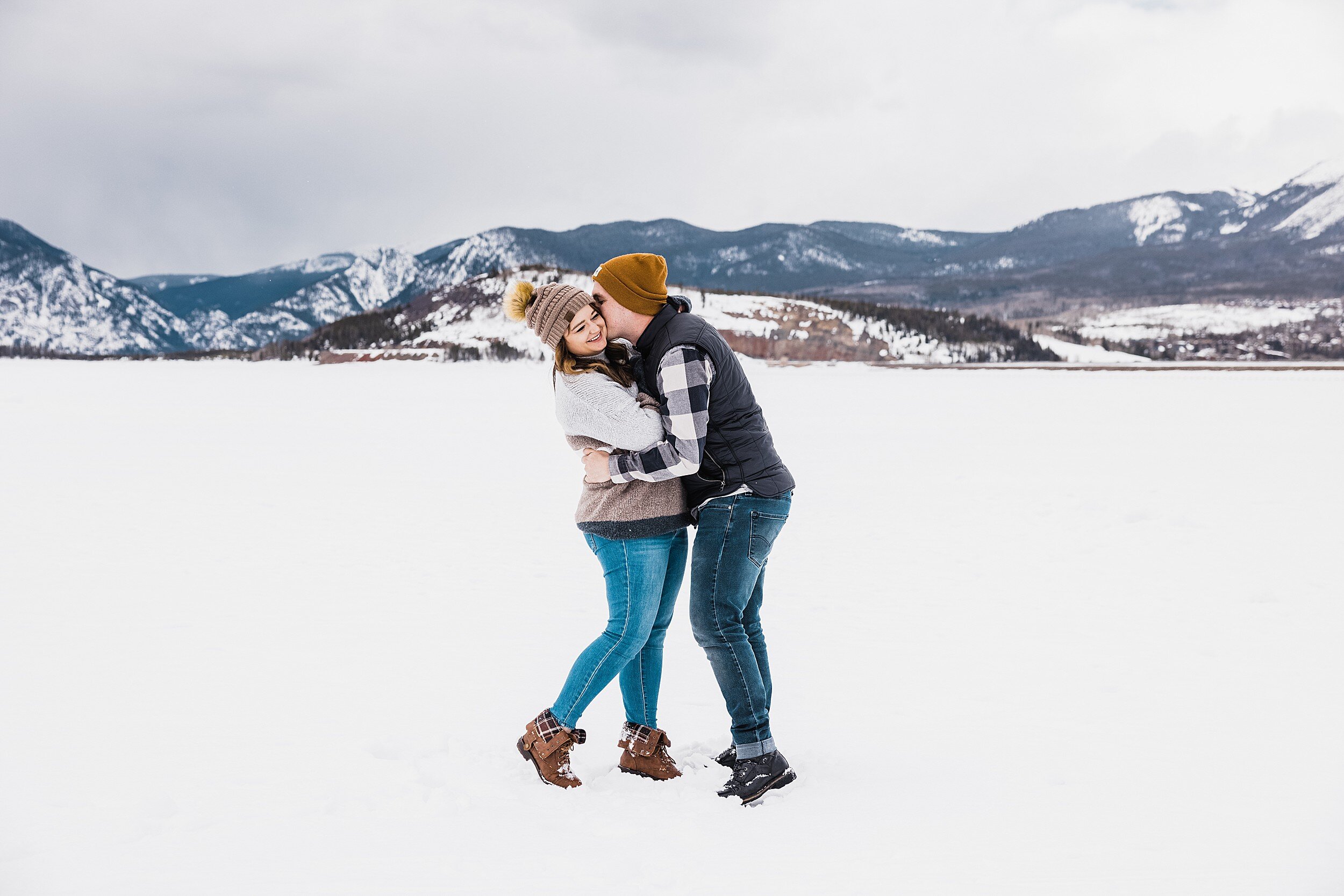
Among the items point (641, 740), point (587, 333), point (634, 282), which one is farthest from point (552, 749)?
point (634, 282)

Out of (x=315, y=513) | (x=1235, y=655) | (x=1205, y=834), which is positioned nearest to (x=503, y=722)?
(x=1205, y=834)

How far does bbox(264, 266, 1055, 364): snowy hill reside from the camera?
396 feet

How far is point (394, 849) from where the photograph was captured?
3467 mm

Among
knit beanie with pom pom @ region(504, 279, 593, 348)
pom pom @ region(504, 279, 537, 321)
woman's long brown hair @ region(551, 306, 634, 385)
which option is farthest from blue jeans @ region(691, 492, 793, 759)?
pom pom @ region(504, 279, 537, 321)

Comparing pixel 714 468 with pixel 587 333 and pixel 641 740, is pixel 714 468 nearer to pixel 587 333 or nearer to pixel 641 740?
pixel 587 333

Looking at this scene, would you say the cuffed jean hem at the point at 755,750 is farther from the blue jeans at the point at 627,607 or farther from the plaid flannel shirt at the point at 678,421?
the plaid flannel shirt at the point at 678,421

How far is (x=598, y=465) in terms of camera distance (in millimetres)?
3787

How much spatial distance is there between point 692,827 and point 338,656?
3106mm

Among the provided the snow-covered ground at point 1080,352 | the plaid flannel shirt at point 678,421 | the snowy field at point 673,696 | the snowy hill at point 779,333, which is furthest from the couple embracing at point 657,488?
the snow-covered ground at point 1080,352

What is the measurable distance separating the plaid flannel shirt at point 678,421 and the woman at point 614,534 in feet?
0.22

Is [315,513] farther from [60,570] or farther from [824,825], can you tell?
[824,825]

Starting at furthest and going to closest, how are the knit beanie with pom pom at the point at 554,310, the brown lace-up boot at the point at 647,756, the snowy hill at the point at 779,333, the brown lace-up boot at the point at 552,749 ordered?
the snowy hill at the point at 779,333
the brown lace-up boot at the point at 647,756
the brown lace-up boot at the point at 552,749
the knit beanie with pom pom at the point at 554,310

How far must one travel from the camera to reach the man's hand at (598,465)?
3783 millimetres

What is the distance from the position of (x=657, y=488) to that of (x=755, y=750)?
52.1 inches
